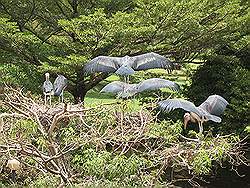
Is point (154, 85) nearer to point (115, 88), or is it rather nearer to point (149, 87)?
point (149, 87)

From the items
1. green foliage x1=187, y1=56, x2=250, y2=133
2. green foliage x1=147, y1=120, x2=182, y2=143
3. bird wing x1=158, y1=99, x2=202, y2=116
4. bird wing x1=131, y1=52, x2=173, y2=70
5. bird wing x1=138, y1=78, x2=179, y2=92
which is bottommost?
green foliage x1=187, y1=56, x2=250, y2=133

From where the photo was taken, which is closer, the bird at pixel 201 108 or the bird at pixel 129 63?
the bird at pixel 201 108

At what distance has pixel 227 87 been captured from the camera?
9.10 m

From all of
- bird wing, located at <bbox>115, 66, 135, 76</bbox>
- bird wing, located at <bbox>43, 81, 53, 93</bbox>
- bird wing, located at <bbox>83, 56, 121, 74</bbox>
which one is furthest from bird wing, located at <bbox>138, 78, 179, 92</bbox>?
bird wing, located at <bbox>43, 81, 53, 93</bbox>

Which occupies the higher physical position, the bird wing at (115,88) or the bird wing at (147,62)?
the bird wing at (147,62)

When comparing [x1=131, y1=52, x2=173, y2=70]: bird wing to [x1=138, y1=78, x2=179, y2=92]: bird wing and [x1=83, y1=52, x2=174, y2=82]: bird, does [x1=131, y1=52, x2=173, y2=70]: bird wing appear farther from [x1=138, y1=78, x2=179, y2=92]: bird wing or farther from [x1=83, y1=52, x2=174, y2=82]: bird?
[x1=138, y1=78, x2=179, y2=92]: bird wing

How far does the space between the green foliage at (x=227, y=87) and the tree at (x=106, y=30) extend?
0.41 metres

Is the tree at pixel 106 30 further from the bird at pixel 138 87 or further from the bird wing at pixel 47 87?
the bird at pixel 138 87

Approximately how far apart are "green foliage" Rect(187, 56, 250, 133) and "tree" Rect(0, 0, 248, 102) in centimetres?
41

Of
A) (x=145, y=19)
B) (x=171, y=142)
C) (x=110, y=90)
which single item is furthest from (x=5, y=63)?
(x=171, y=142)

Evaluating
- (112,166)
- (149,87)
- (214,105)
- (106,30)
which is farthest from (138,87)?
(106,30)

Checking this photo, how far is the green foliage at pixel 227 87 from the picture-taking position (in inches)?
333

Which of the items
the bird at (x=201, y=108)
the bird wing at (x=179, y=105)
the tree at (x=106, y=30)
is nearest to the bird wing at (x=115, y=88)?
the bird at (x=201, y=108)

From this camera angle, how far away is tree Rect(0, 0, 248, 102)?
858 centimetres
